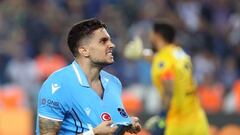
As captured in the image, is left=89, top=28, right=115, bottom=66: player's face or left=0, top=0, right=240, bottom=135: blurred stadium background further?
left=0, top=0, right=240, bottom=135: blurred stadium background

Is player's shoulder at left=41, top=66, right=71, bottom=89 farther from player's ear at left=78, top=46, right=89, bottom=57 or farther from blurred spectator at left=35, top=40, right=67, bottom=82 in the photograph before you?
blurred spectator at left=35, top=40, right=67, bottom=82

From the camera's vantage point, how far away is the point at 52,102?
624cm

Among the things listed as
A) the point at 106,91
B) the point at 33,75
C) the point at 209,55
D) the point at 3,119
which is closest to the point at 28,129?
the point at 3,119

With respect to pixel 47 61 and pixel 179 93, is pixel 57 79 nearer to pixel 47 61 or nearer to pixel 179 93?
pixel 179 93

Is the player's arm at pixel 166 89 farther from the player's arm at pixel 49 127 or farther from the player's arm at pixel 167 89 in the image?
the player's arm at pixel 49 127

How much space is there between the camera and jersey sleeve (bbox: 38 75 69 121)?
20.5 feet

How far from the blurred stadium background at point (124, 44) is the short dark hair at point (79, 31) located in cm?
691

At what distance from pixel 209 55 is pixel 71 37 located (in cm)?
1019

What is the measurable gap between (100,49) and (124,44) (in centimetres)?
935

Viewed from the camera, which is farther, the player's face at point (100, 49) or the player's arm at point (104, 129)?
the player's face at point (100, 49)

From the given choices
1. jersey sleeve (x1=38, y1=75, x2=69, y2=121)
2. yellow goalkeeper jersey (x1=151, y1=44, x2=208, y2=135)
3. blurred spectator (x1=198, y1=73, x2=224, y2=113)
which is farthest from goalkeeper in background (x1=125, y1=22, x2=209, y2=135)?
blurred spectator (x1=198, y1=73, x2=224, y2=113)

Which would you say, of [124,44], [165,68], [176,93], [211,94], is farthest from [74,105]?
[124,44]

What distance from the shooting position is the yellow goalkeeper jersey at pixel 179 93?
10.1 meters

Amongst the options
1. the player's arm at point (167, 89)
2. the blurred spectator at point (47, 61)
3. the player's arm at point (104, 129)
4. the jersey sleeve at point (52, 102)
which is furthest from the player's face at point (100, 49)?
the blurred spectator at point (47, 61)
